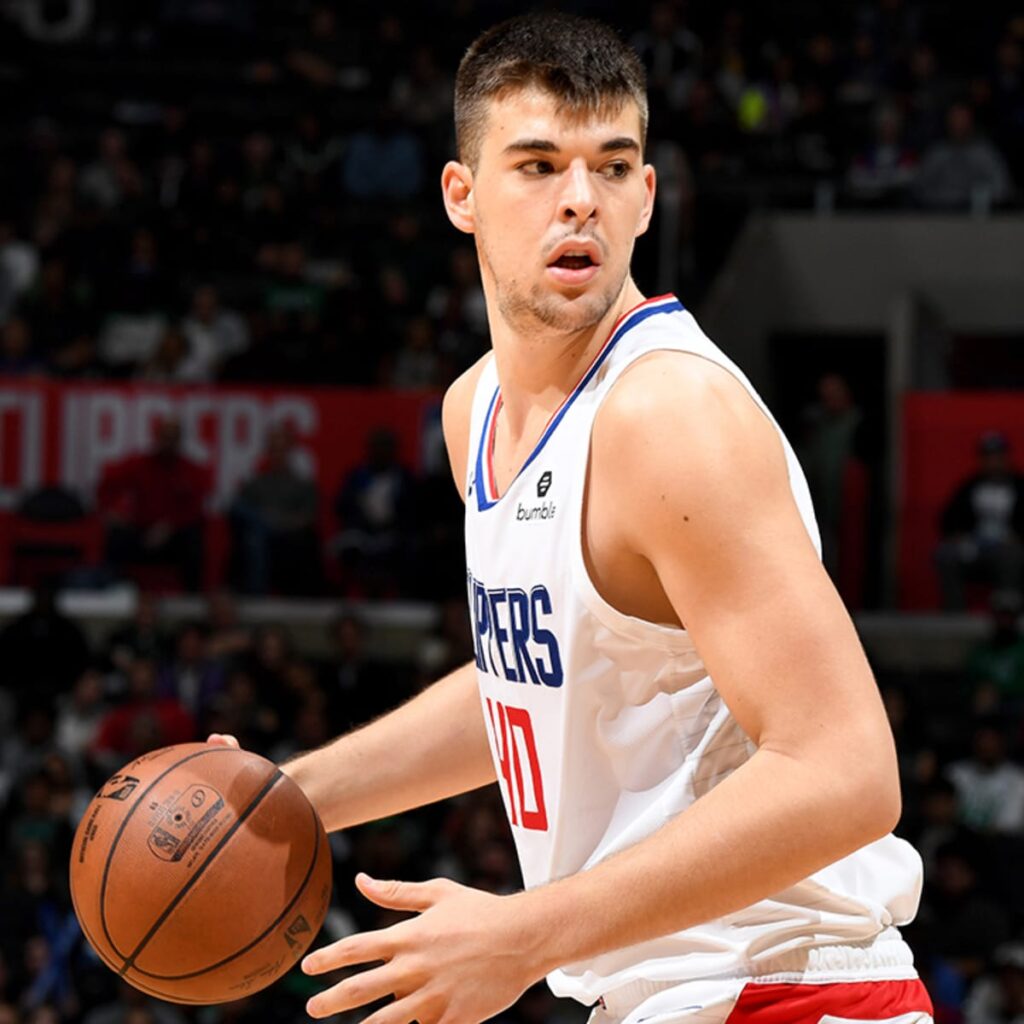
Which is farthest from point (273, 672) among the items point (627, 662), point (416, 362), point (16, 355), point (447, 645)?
point (627, 662)

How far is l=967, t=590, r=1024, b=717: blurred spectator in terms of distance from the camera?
36.1 feet

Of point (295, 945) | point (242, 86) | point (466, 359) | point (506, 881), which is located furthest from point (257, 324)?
point (295, 945)

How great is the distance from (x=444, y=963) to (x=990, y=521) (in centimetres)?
971

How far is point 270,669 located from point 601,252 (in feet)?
27.4

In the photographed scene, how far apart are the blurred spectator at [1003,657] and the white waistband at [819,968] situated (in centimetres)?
818

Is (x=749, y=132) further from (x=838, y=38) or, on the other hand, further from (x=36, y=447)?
(x=36, y=447)

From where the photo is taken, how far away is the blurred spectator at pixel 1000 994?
860 cm

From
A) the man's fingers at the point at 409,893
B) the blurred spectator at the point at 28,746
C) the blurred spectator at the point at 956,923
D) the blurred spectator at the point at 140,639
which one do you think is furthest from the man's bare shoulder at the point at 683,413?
the blurred spectator at the point at 140,639

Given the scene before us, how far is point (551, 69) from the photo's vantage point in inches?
115

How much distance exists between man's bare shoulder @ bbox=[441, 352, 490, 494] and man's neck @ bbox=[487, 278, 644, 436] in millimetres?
395

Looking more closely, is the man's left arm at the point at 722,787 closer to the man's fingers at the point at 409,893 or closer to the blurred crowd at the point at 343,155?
the man's fingers at the point at 409,893

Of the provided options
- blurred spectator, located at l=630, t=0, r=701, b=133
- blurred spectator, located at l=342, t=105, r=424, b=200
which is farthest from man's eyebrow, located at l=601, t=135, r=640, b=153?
blurred spectator, located at l=630, t=0, r=701, b=133

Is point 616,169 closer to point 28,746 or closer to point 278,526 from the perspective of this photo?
point 28,746

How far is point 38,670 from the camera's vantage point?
11.4m
